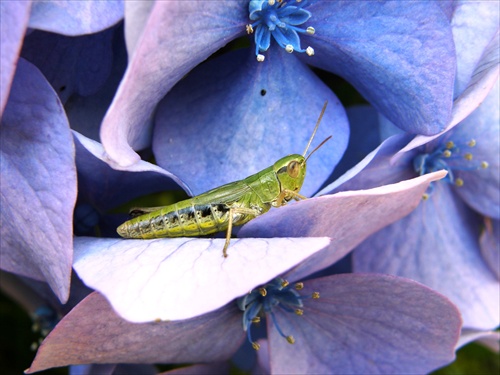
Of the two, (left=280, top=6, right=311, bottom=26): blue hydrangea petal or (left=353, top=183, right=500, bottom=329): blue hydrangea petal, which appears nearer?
(left=280, top=6, right=311, bottom=26): blue hydrangea petal

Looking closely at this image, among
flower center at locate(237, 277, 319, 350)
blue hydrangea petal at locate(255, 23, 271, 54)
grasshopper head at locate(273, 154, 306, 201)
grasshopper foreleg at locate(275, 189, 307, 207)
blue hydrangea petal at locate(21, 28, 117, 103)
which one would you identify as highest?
blue hydrangea petal at locate(255, 23, 271, 54)

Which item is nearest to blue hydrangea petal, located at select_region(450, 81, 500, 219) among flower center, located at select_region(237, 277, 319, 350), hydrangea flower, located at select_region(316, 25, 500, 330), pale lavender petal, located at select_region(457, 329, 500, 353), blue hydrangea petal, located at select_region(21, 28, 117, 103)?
hydrangea flower, located at select_region(316, 25, 500, 330)

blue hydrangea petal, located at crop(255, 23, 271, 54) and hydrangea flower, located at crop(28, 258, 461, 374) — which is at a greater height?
blue hydrangea petal, located at crop(255, 23, 271, 54)

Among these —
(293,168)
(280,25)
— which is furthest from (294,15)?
(293,168)

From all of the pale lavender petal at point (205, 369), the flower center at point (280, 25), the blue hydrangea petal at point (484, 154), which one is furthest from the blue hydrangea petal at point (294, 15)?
the pale lavender petal at point (205, 369)

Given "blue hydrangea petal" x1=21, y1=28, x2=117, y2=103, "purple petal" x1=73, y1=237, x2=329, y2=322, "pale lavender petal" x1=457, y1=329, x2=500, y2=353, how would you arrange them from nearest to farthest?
"purple petal" x1=73, y1=237, x2=329, y2=322, "blue hydrangea petal" x1=21, y1=28, x2=117, y2=103, "pale lavender petal" x1=457, y1=329, x2=500, y2=353

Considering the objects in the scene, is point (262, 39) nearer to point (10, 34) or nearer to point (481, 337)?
point (10, 34)

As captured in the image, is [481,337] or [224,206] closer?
[224,206]

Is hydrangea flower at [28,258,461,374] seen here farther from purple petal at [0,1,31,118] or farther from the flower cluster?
purple petal at [0,1,31,118]
